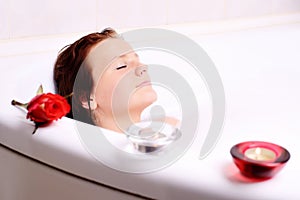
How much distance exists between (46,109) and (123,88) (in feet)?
1.21

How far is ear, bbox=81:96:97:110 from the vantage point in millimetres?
1261

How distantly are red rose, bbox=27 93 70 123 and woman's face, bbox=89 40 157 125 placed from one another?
0.89ft

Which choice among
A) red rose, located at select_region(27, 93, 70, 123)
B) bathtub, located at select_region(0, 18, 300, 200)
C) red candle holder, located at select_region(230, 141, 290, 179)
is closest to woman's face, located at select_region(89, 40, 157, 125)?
bathtub, located at select_region(0, 18, 300, 200)

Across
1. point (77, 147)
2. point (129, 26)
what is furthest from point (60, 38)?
point (77, 147)

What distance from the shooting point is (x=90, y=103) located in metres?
1.27

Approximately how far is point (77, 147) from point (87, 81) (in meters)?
0.37

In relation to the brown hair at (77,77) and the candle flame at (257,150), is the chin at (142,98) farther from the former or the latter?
the candle flame at (257,150)

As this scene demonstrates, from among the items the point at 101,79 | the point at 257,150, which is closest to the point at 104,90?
the point at 101,79

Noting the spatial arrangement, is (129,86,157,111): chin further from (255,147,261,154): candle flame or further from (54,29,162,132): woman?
(255,147,261,154): candle flame

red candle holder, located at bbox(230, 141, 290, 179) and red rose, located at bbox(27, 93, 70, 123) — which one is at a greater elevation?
red rose, located at bbox(27, 93, 70, 123)

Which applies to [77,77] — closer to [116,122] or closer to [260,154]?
[116,122]

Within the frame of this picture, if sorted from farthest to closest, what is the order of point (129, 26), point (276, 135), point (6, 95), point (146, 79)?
point (276, 135)
point (129, 26)
point (146, 79)
point (6, 95)

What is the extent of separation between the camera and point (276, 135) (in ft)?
5.60

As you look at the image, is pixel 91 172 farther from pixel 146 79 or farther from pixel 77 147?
pixel 146 79
